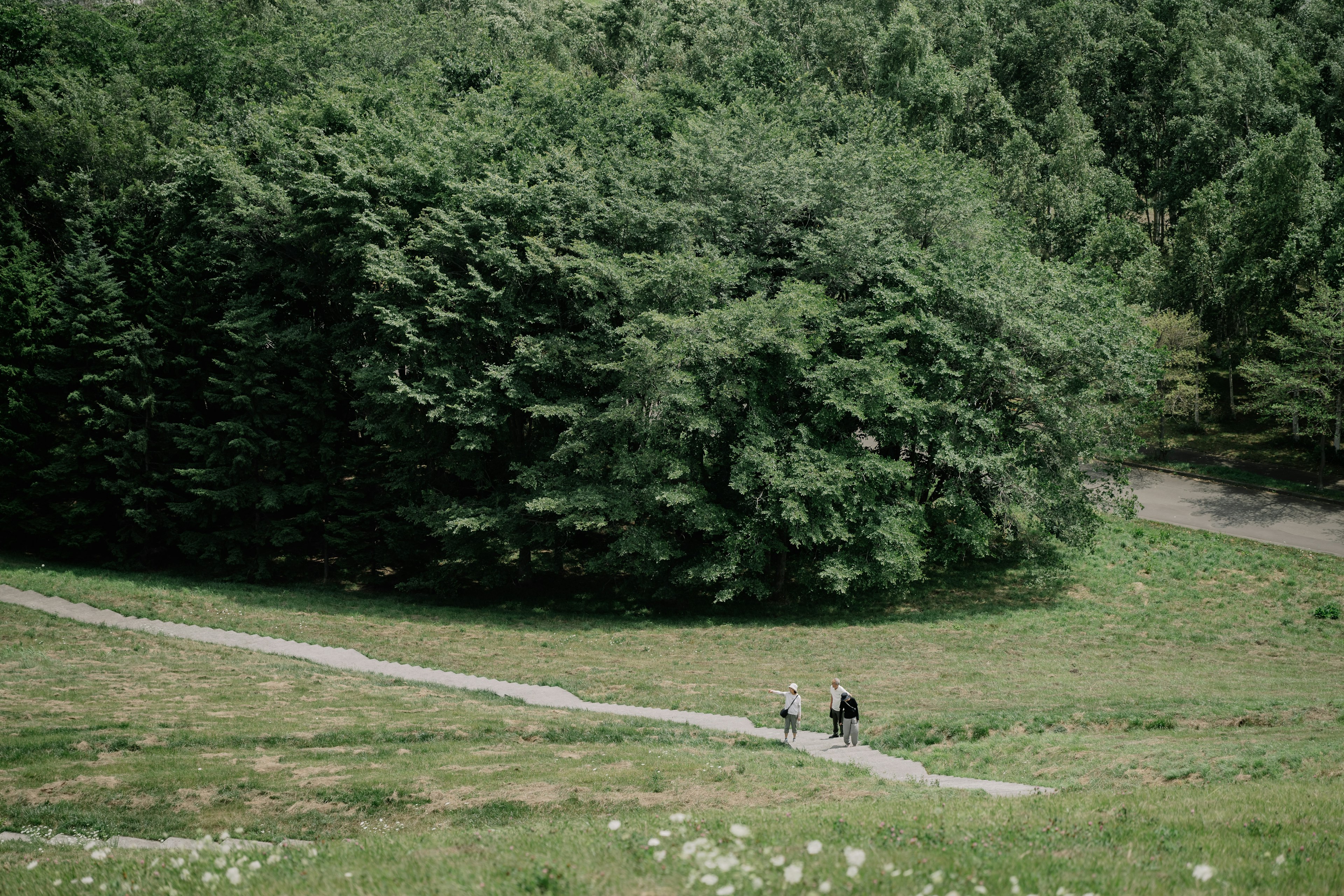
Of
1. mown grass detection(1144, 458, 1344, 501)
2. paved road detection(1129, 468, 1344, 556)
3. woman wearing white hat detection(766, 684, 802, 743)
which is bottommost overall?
woman wearing white hat detection(766, 684, 802, 743)

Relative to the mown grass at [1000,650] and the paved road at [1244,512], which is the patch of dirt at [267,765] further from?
the paved road at [1244,512]

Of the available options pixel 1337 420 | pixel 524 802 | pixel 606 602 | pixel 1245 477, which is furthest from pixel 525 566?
pixel 1337 420

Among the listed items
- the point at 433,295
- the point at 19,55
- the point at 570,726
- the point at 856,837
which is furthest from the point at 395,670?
the point at 19,55

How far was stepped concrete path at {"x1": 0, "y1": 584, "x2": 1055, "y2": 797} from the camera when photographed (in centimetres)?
1670

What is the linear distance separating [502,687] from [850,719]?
9.61 metres

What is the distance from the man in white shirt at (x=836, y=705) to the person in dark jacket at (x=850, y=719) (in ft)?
0.23

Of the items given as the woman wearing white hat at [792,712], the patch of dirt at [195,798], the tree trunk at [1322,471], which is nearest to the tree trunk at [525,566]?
the woman wearing white hat at [792,712]

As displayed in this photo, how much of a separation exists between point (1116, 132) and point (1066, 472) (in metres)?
47.9

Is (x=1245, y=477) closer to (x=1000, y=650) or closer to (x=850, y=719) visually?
(x=1000, y=650)

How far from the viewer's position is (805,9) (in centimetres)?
7281

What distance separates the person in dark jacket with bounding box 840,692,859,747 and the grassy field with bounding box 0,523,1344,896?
0.57m

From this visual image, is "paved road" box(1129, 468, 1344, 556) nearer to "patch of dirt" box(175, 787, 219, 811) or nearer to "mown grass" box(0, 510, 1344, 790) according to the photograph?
"mown grass" box(0, 510, 1344, 790)

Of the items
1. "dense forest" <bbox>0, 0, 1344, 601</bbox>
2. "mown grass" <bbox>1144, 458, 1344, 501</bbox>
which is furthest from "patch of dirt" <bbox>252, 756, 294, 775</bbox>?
"mown grass" <bbox>1144, 458, 1344, 501</bbox>

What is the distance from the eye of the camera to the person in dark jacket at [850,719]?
755 inches
